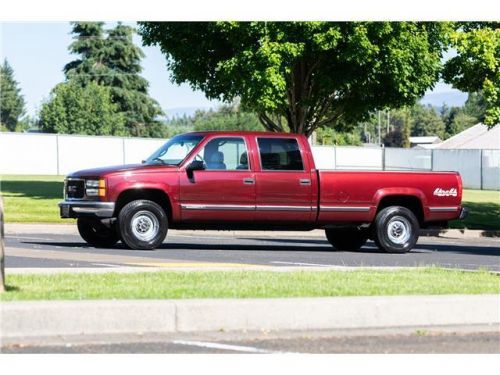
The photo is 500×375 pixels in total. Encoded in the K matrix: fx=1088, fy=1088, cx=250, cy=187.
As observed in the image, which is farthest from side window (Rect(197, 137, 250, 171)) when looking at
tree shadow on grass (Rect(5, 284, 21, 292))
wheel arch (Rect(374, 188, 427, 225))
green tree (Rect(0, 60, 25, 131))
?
green tree (Rect(0, 60, 25, 131))

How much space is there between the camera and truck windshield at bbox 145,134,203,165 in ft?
59.2

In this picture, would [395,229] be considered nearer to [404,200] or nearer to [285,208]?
[404,200]

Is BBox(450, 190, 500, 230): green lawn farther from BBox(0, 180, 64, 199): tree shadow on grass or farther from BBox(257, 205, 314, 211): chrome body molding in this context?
BBox(0, 180, 64, 199): tree shadow on grass

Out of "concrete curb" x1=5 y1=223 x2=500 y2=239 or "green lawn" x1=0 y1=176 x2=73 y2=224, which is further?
"green lawn" x1=0 y1=176 x2=73 y2=224

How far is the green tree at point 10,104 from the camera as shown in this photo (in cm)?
12700

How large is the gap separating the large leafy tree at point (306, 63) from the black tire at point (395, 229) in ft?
41.8

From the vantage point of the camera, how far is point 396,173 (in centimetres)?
1870

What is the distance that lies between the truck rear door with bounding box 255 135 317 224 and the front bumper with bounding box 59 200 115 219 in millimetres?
2492

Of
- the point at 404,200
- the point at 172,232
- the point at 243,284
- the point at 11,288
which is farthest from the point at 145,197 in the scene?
the point at 11,288

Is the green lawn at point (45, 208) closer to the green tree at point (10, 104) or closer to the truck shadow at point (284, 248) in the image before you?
the truck shadow at point (284, 248)

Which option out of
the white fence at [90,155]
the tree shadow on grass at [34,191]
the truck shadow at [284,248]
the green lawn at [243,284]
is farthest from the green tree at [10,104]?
the green lawn at [243,284]

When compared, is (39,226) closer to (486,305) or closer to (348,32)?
(348,32)

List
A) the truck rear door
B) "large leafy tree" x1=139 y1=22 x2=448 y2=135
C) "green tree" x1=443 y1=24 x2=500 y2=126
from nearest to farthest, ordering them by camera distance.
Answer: the truck rear door → "green tree" x1=443 y1=24 x2=500 y2=126 → "large leafy tree" x1=139 y1=22 x2=448 y2=135

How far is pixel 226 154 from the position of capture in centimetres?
1831
